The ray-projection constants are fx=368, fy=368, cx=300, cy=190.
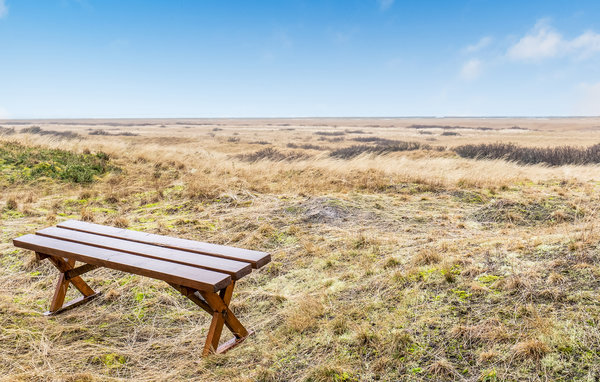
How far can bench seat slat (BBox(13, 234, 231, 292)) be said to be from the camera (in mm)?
2830

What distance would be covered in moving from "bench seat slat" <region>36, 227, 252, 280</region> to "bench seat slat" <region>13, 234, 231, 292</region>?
0.16ft

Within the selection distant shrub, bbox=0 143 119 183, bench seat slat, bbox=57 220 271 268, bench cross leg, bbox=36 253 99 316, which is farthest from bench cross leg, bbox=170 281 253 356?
distant shrub, bbox=0 143 119 183

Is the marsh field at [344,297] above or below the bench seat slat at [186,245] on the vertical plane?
below

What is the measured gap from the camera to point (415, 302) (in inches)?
133

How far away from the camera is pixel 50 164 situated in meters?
10.5

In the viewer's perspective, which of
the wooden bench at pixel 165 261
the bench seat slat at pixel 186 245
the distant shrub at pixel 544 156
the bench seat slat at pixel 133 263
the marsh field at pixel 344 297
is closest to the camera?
the marsh field at pixel 344 297

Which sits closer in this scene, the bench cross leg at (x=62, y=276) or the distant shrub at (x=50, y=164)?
the bench cross leg at (x=62, y=276)

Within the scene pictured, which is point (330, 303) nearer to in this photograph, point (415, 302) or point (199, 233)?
point (415, 302)

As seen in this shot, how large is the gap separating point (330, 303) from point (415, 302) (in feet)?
2.71

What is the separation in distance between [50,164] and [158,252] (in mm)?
9313

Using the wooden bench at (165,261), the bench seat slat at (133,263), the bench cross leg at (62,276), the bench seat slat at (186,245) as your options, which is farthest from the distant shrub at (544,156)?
the bench cross leg at (62,276)

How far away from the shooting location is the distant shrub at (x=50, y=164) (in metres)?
9.89

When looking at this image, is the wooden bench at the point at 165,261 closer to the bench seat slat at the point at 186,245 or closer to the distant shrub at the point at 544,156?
the bench seat slat at the point at 186,245

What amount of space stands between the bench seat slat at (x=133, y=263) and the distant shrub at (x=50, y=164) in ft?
22.8
